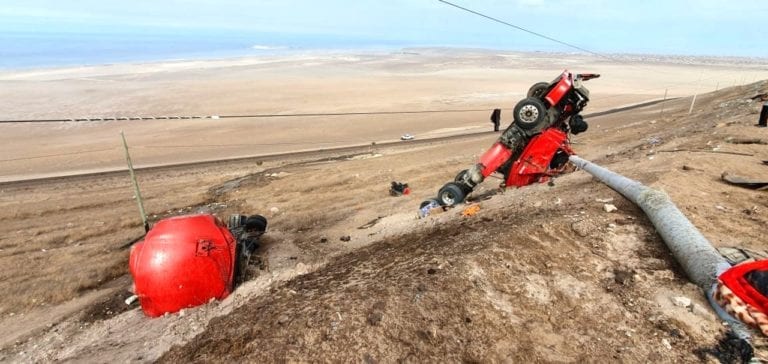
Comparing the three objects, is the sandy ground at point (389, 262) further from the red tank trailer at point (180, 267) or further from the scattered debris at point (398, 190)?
the scattered debris at point (398, 190)

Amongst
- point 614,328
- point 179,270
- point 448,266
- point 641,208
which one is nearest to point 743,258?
point 641,208

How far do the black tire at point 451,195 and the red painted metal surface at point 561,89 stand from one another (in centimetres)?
257

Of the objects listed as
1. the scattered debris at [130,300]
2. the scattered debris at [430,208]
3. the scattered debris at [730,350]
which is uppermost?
the scattered debris at [730,350]

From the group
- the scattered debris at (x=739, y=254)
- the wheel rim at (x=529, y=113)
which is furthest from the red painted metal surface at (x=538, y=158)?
the scattered debris at (x=739, y=254)

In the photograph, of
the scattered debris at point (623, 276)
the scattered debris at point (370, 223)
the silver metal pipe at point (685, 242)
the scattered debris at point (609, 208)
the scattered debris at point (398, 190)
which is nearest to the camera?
the silver metal pipe at point (685, 242)

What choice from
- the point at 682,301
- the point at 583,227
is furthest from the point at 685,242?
the point at 583,227

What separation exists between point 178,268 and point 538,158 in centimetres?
707

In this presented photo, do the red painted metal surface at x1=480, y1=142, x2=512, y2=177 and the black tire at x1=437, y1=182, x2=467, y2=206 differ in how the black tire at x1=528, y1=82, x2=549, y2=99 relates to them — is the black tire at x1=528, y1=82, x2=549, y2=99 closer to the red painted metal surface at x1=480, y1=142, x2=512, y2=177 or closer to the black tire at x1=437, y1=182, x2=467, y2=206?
the red painted metal surface at x1=480, y1=142, x2=512, y2=177

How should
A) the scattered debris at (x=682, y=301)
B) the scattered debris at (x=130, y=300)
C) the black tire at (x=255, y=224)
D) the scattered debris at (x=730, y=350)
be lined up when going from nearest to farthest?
the scattered debris at (x=730, y=350) < the scattered debris at (x=682, y=301) < the scattered debris at (x=130, y=300) < the black tire at (x=255, y=224)

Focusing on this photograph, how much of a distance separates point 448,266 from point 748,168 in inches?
298

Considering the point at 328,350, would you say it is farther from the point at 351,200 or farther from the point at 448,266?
the point at 351,200

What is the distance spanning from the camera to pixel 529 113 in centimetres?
942

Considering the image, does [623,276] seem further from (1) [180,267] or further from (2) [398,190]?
(2) [398,190]

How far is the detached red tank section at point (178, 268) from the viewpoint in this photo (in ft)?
20.5
